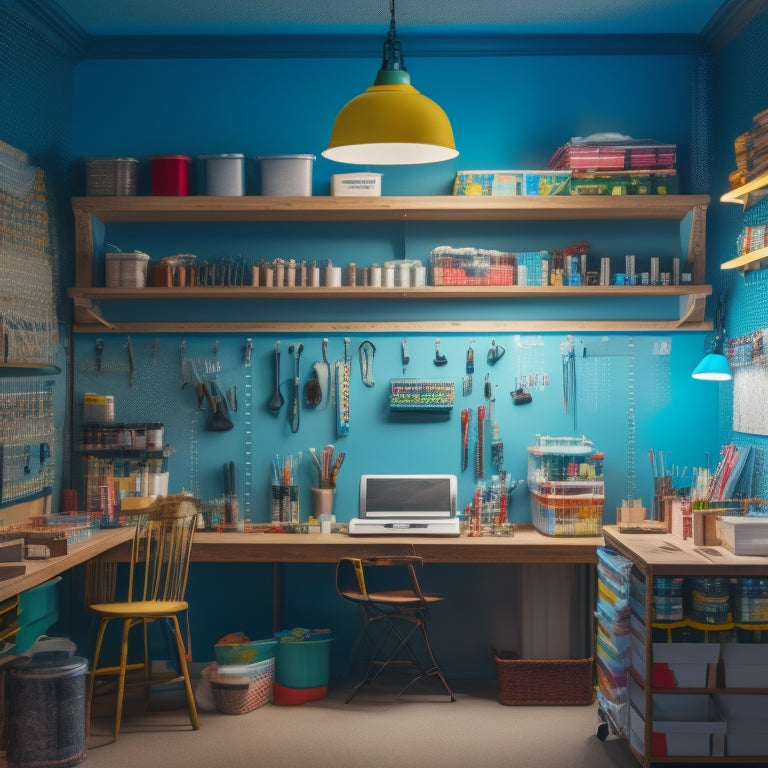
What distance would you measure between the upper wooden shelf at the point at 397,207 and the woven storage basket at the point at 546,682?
239 cm

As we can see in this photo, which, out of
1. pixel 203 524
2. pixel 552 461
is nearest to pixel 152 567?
pixel 203 524

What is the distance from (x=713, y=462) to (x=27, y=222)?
3916mm

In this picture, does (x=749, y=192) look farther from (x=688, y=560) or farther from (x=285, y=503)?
(x=285, y=503)

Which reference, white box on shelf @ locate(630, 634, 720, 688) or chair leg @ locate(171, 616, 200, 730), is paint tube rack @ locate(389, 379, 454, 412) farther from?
white box on shelf @ locate(630, 634, 720, 688)

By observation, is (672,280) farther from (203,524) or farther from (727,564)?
(203,524)

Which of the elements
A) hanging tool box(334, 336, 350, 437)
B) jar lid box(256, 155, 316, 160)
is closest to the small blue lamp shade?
hanging tool box(334, 336, 350, 437)

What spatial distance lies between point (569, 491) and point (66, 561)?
8.46 ft

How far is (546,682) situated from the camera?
17.2 feet

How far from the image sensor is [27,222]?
525 centimetres

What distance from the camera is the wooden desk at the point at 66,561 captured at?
3.89 metres

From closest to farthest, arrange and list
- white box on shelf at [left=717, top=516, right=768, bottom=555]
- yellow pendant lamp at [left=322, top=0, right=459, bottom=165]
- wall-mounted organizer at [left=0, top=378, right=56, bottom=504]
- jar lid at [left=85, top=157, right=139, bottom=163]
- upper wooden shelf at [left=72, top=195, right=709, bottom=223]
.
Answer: yellow pendant lamp at [left=322, top=0, right=459, bottom=165], white box on shelf at [left=717, top=516, right=768, bottom=555], wall-mounted organizer at [left=0, top=378, right=56, bottom=504], upper wooden shelf at [left=72, top=195, right=709, bottom=223], jar lid at [left=85, top=157, right=139, bottom=163]

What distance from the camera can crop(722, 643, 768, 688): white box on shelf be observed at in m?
3.99

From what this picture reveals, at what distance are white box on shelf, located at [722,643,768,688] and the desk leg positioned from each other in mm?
2466

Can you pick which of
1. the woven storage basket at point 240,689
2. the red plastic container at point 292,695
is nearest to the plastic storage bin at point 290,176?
the woven storage basket at point 240,689
